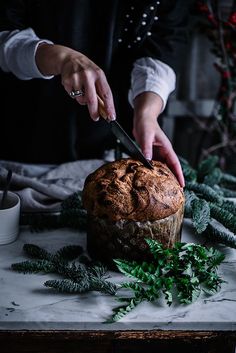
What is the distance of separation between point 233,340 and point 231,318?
53 millimetres

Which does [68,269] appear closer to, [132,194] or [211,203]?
[132,194]

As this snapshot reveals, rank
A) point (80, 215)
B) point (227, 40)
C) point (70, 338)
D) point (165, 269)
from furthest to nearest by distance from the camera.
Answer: point (227, 40) < point (80, 215) < point (165, 269) < point (70, 338)

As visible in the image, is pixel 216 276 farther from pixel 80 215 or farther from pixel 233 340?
pixel 80 215

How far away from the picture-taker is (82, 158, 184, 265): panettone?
1476 mm

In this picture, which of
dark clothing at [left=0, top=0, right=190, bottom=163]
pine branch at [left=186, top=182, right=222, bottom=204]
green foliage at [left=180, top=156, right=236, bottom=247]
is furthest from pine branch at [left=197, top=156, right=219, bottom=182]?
dark clothing at [left=0, top=0, right=190, bottom=163]

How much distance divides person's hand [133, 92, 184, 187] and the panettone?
0.57 ft

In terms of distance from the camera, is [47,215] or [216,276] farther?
[47,215]

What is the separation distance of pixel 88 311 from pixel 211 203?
0.62 meters

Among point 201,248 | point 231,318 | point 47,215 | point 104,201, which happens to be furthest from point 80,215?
point 231,318

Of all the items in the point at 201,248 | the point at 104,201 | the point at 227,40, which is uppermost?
the point at 227,40

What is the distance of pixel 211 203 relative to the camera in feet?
5.90

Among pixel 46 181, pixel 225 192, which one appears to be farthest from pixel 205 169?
pixel 46 181

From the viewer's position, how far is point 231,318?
136 centimetres

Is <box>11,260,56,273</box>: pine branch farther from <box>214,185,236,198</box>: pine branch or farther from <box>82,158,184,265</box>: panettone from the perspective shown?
<box>214,185,236,198</box>: pine branch
